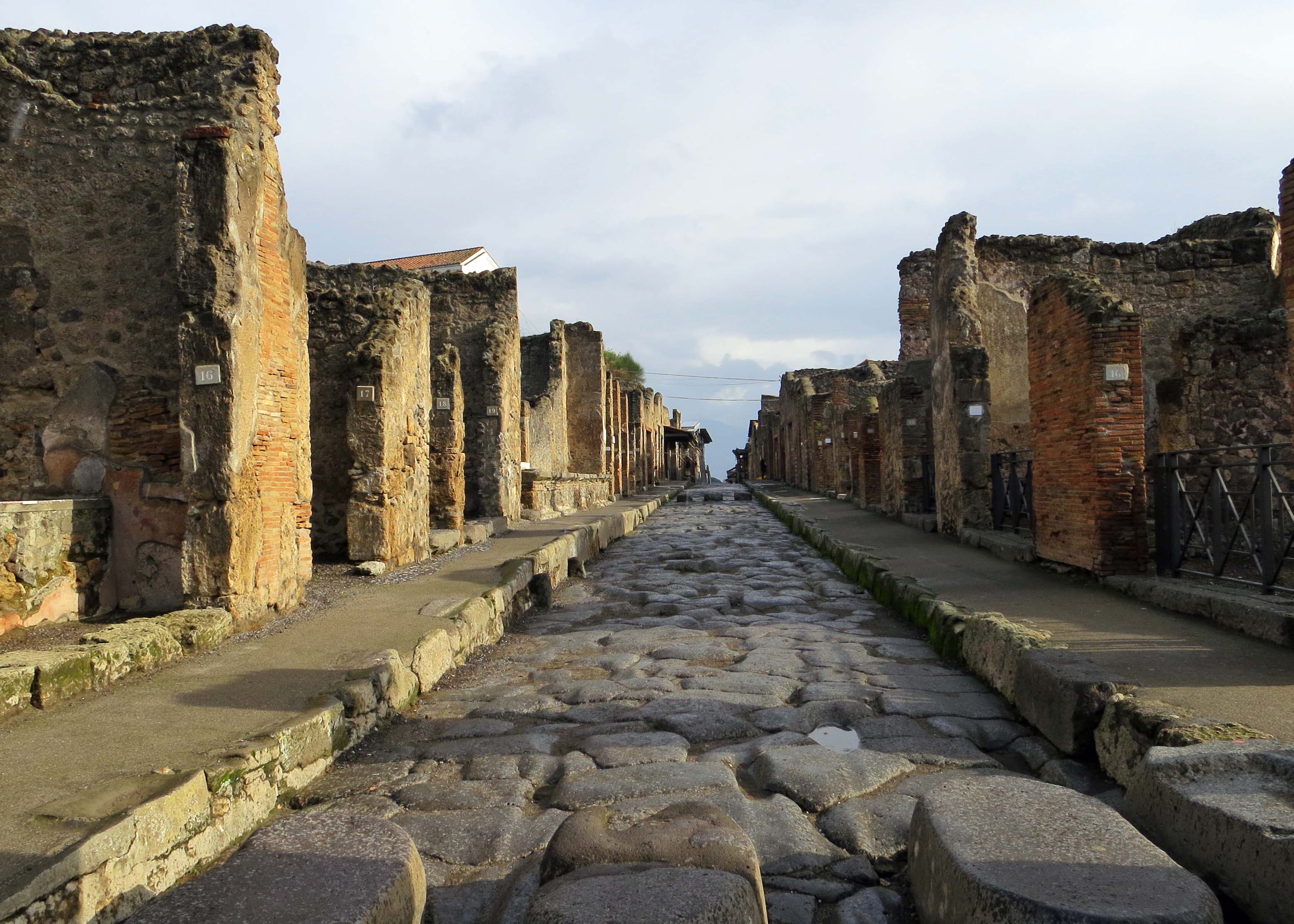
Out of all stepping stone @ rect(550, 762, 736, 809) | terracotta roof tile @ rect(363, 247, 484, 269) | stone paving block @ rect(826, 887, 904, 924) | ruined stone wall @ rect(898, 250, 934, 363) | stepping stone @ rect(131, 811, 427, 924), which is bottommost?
stone paving block @ rect(826, 887, 904, 924)

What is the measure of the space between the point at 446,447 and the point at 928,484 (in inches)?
287

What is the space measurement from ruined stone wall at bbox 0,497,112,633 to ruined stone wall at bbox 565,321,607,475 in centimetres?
1767

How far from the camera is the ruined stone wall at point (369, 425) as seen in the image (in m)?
7.91

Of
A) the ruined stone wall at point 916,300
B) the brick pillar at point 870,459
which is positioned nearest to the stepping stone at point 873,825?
the brick pillar at point 870,459

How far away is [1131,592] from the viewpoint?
570 centimetres

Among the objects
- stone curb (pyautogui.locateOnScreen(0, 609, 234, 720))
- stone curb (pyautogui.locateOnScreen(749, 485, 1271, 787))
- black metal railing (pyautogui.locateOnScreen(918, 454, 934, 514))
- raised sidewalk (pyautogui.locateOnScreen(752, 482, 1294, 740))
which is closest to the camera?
stone curb (pyautogui.locateOnScreen(749, 485, 1271, 787))

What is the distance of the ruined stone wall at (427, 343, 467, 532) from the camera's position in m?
10.4

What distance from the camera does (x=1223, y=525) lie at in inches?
250

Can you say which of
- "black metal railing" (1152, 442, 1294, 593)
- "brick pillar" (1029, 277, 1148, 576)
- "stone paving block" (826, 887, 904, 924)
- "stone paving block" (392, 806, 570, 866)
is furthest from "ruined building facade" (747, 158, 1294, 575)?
"stone paving block" (392, 806, 570, 866)

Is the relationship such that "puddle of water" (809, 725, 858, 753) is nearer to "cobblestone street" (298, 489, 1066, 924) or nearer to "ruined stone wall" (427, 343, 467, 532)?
"cobblestone street" (298, 489, 1066, 924)

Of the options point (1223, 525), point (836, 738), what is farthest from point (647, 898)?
point (1223, 525)

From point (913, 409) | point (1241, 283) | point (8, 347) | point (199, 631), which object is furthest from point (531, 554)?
point (1241, 283)

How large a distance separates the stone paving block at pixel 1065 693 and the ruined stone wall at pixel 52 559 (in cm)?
473

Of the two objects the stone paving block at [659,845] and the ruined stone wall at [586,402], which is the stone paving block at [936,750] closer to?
the stone paving block at [659,845]
